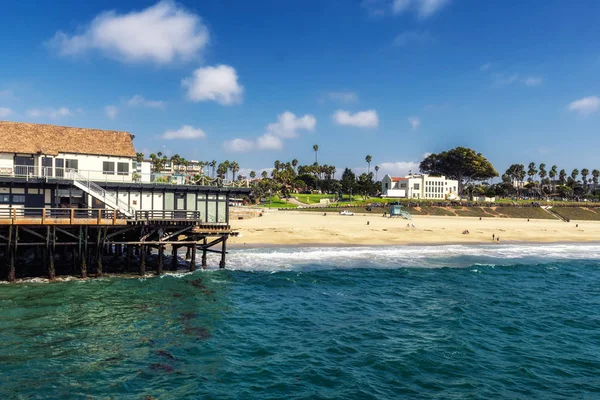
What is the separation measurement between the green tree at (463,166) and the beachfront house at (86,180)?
144 m

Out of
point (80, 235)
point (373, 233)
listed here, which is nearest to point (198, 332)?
point (80, 235)

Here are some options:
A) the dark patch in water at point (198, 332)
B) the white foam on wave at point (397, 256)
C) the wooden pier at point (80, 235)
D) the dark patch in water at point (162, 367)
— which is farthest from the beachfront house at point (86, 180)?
the dark patch in water at point (162, 367)

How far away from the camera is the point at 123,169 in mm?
37438

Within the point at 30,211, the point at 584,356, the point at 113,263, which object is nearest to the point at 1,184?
the point at 30,211

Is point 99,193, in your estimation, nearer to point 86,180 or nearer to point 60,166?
point 86,180

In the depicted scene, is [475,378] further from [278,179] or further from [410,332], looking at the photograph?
[278,179]

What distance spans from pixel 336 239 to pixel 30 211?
37.9m

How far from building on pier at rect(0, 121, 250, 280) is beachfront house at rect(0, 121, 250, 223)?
0.07 metres

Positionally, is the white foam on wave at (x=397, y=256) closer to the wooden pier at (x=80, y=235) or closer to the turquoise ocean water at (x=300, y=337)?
the turquoise ocean water at (x=300, y=337)

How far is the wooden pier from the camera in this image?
29.3 metres

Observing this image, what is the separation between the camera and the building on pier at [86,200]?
30.5 metres

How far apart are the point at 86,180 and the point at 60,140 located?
550 cm

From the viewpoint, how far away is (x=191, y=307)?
25938 mm

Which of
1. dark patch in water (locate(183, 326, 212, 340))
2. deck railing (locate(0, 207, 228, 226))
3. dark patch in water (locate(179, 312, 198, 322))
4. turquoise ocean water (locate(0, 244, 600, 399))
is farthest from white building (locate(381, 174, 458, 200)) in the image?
dark patch in water (locate(183, 326, 212, 340))
